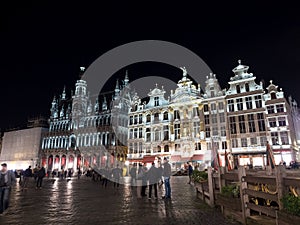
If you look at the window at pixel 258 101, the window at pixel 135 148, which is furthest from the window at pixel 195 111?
the window at pixel 135 148

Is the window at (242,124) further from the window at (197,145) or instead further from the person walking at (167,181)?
the person walking at (167,181)

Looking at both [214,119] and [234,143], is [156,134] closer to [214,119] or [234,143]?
[214,119]

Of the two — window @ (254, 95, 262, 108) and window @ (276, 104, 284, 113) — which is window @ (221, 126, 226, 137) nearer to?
window @ (254, 95, 262, 108)

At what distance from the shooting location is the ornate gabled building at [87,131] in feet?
189

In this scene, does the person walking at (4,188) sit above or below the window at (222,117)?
below

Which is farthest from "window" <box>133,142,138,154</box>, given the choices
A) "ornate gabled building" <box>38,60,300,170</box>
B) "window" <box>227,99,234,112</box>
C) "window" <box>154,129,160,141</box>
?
"window" <box>227,99,234,112</box>

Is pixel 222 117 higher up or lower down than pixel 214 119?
higher up

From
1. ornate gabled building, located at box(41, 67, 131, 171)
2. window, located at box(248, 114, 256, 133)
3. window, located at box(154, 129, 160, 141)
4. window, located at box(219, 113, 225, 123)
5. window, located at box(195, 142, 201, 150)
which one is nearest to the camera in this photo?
window, located at box(248, 114, 256, 133)

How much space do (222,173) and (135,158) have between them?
41.0 meters

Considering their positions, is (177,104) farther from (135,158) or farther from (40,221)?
(40,221)

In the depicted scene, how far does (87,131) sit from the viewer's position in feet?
206

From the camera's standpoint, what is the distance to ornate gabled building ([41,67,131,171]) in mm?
57656

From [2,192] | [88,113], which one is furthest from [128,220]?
[88,113]

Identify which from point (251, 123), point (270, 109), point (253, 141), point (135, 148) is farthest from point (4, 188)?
point (135, 148)
